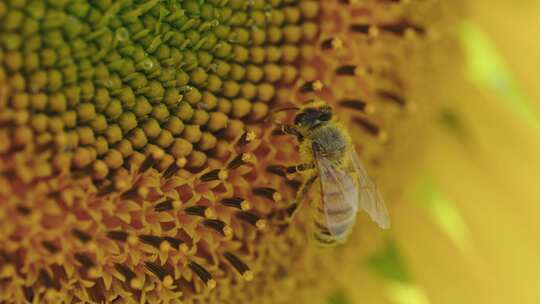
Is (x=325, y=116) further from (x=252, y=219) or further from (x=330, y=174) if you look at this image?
(x=252, y=219)

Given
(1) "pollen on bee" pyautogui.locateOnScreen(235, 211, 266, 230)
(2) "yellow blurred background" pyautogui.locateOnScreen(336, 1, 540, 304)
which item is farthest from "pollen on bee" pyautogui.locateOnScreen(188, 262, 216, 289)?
(2) "yellow blurred background" pyautogui.locateOnScreen(336, 1, 540, 304)

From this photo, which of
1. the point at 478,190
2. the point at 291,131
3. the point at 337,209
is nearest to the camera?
the point at 337,209

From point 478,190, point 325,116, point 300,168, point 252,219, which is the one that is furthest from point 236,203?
point 478,190

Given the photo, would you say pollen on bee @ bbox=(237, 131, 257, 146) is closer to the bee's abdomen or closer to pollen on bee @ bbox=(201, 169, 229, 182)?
pollen on bee @ bbox=(201, 169, 229, 182)

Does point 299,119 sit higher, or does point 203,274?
point 299,119

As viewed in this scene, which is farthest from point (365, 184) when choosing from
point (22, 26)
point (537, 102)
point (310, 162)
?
point (537, 102)

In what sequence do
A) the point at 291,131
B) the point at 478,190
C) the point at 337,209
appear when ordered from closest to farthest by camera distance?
the point at 337,209, the point at 291,131, the point at 478,190
